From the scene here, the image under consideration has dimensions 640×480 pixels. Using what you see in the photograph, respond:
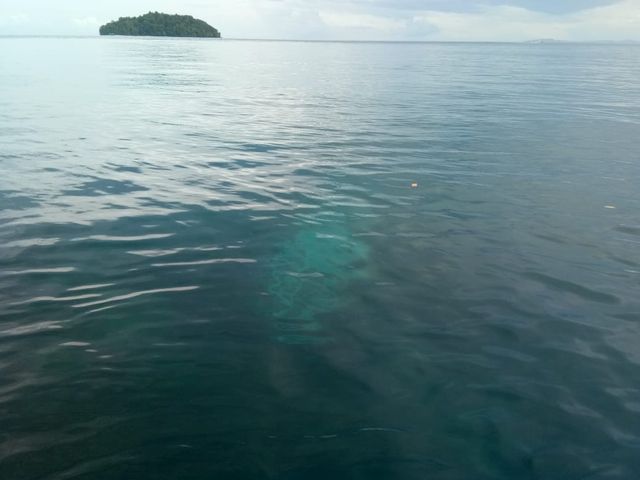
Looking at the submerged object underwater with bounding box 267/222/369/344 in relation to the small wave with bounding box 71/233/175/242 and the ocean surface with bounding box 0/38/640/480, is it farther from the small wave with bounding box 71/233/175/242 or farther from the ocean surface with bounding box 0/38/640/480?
the small wave with bounding box 71/233/175/242

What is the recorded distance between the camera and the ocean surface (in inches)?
240

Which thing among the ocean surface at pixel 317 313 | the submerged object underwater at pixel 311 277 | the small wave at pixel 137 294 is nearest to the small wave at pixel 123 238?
the ocean surface at pixel 317 313

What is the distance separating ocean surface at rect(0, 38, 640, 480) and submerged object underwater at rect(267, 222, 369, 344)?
0.05 metres

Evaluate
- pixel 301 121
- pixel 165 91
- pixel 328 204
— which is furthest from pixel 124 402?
pixel 165 91

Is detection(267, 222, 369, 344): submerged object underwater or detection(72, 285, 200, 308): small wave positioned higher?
detection(72, 285, 200, 308): small wave

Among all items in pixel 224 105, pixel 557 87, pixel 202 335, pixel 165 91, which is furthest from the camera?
pixel 557 87

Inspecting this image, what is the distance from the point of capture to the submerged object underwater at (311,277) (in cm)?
872

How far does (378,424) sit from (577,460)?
215 centimetres

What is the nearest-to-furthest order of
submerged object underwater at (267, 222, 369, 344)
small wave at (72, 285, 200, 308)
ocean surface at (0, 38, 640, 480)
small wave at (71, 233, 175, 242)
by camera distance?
ocean surface at (0, 38, 640, 480), submerged object underwater at (267, 222, 369, 344), small wave at (72, 285, 200, 308), small wave at (71, 233, 175, 242)

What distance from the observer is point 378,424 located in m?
6.46

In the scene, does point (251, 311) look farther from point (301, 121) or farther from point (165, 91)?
point (165, 91)

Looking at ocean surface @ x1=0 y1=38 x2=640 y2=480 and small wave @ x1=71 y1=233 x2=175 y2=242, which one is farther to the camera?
small wave @ x1=71 y1=233 x2=175 y2=242

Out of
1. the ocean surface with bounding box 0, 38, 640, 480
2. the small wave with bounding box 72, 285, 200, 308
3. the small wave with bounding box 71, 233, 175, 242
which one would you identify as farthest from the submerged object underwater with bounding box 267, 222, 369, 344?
the small wave with bounding box 71, 233, 175, 242

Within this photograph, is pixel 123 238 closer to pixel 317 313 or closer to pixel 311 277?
pixel 311 277
